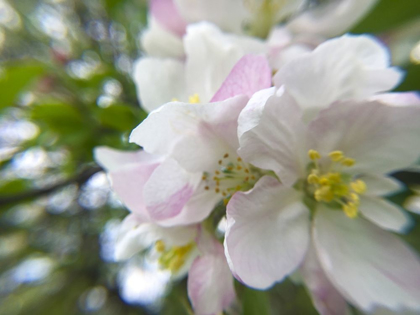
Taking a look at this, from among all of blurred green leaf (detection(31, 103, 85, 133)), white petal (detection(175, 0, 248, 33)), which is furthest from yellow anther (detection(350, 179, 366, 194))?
blurred green leaf (detection(31, 103, 85, 133))

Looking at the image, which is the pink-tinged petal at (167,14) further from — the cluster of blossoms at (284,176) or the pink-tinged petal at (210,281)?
the pink-tinged petal at (210,281)

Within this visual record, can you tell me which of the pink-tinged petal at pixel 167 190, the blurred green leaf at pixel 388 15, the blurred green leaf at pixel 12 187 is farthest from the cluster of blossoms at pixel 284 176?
the blurred green leaf at pixel 12 187

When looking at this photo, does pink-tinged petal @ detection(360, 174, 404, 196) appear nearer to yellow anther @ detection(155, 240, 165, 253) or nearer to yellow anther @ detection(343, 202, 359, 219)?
yellow anther @ detection(343, 202, 359, 219)

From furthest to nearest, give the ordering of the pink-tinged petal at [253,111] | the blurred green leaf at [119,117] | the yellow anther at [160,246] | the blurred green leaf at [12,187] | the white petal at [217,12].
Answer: the blurred green leaf at [12,187] → the blurred green leaf at [119,117] → the white petal at [217,12] → the yellow anther at [160,246] → the pink-tinged petal at [253,111]

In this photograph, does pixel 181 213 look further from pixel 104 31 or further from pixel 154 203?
pixel 104 31

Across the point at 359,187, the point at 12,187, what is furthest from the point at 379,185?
the point at 12,187

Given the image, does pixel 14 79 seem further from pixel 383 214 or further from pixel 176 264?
pixel 383 214
